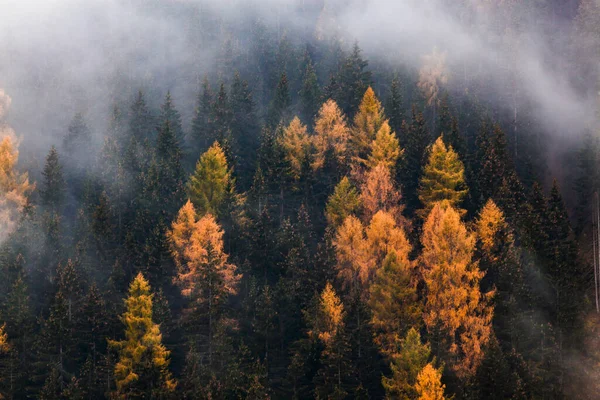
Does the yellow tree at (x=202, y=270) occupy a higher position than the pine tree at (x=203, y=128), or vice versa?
the pine tree at (x=203, y=128)

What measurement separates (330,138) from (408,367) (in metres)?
28.5

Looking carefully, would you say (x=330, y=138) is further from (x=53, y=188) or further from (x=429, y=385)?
(x=429, y=385)

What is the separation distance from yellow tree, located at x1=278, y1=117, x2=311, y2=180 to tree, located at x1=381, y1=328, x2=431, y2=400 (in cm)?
2486

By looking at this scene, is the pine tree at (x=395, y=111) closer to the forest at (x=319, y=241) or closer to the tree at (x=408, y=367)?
the forest at (x=319, y=241)

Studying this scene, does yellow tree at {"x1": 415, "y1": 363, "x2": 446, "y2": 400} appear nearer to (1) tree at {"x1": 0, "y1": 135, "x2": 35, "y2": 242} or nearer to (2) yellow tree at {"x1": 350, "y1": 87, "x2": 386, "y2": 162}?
Result: (2) yellow tree at {"x1": 350, "y1": 87, "x2": 386, "y2": 162}

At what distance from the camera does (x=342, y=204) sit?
64.9 meters

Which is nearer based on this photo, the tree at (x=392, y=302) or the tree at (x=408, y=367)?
the tree at (x=408, y=367)

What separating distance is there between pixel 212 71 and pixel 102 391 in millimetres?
61402

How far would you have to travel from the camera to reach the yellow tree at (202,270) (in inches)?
2256

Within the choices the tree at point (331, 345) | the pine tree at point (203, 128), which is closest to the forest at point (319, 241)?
the tree at point (331, 345)

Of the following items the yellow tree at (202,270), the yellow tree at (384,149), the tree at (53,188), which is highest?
the yellow tree at (384,149)

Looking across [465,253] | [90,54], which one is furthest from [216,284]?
[90,54]

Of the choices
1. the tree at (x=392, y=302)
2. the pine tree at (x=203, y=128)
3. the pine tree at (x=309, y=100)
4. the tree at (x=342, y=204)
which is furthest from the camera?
the pine tree at (x=309, y=100)

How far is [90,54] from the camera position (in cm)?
11169
